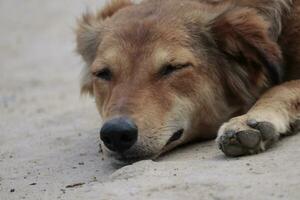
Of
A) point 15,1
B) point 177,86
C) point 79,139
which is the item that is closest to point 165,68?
point 177,86

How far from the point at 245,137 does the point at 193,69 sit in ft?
2.72

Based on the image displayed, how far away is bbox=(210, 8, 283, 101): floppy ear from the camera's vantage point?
509 centimetres

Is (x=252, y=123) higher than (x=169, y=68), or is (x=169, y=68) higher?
(x=169, y=68)

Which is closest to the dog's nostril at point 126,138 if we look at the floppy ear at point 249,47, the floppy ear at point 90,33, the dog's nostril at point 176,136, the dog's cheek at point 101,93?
the dog's nostril at point 176,136

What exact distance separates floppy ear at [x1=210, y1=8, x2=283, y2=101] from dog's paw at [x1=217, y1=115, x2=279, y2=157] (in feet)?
2.34

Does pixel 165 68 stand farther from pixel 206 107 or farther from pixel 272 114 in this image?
pixel 272 114

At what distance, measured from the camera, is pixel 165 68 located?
496 cm

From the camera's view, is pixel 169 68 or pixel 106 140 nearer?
pixel 106 140

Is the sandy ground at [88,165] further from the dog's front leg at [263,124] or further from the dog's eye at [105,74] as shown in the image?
the dog's eye at [105,74]

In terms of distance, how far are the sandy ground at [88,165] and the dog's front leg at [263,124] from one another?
8cm

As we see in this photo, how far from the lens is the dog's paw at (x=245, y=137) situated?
439cm

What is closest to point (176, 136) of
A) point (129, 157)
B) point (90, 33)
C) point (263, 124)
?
point (129, 157)

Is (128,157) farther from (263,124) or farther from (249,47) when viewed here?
(249,47)

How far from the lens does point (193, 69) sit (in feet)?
16.6
